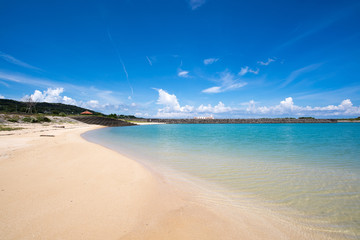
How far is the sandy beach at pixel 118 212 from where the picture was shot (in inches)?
94.7

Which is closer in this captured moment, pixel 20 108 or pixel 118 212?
pixel 118 212

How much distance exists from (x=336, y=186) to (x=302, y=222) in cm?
302

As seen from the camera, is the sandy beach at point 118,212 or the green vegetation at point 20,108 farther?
the green vegetation at point 20,108

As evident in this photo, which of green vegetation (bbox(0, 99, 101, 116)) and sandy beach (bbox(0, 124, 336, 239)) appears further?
green vegetation (bbox(0, 99, 101, 116))

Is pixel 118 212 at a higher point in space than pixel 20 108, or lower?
lower

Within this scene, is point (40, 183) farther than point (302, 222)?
Yes

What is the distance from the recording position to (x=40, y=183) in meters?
4.06

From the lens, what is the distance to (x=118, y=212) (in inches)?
117

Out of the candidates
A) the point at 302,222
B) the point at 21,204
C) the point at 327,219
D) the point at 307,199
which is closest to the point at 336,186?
the point at 307,199

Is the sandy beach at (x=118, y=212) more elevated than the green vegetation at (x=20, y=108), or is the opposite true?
the green vegetation at (x=20, y=108)

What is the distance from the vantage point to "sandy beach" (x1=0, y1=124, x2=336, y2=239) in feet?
7.89

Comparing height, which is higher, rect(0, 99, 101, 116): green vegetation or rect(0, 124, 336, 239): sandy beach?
rect(0, 99, 101, 116): green vegetation

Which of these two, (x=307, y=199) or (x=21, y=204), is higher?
(x=21, y=204)

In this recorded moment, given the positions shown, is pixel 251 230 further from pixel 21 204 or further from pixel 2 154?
pixel 2 154
